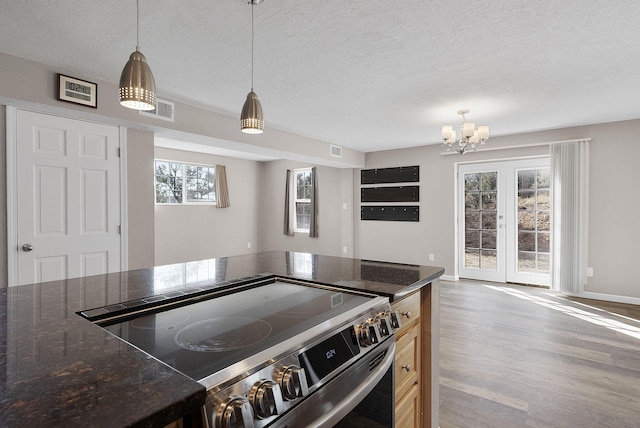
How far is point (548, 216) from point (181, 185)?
6.22 m

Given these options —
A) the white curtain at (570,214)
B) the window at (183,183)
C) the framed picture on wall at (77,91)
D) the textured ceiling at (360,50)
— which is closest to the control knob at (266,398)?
the textured ceiling at (360,50)

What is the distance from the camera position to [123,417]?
Result: 50 cm

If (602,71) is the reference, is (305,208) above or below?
below

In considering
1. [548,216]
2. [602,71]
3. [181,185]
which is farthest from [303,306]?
[181,185]

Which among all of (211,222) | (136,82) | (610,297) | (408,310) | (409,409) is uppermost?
(136,82)

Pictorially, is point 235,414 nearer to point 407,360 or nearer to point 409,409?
point 407,360

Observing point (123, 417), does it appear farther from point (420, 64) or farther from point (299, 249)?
Result: point (299, 249)

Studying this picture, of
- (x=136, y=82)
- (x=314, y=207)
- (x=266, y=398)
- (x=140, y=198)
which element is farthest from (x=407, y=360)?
(x=314, y=207)

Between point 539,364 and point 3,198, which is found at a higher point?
point 3,198

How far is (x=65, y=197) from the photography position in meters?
3.04

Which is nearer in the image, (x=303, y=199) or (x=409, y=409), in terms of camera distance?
(x=409, y=409)

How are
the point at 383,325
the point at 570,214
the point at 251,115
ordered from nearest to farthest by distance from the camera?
the point at 383,325 < the point at 251,115 < the point at 570,214

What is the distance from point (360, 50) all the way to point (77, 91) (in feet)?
7.62

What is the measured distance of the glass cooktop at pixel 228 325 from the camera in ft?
2.61
